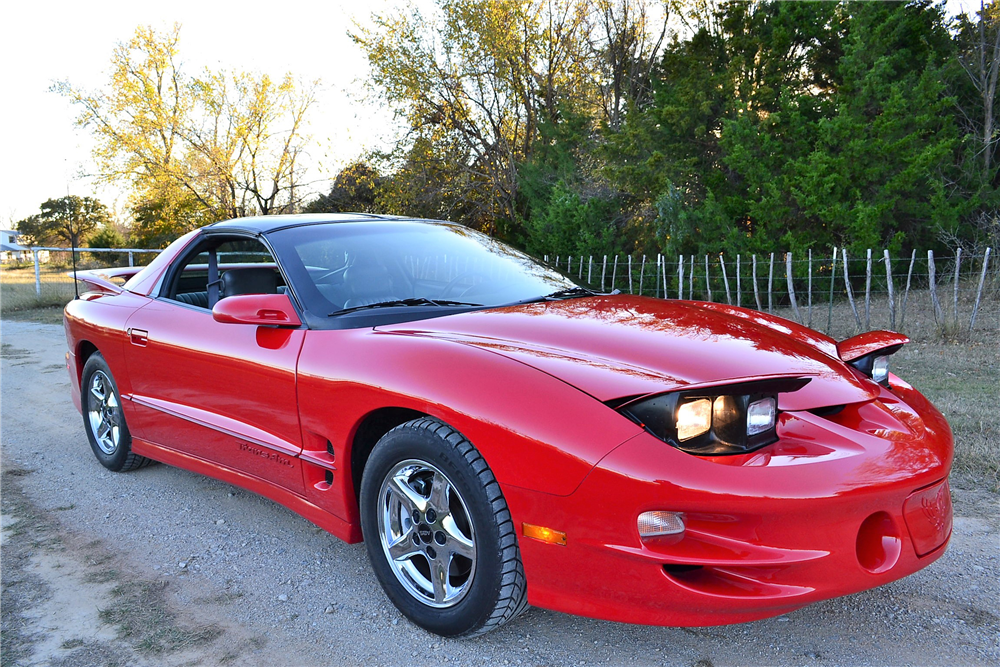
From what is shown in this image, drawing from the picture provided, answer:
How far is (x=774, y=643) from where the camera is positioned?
2201 mm

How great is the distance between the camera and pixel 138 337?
11.8 feet

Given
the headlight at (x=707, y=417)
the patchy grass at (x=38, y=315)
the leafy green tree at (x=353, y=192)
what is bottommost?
the patchy grass at (x=38, y=315)

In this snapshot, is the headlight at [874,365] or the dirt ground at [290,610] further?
the headlight at [874,365]

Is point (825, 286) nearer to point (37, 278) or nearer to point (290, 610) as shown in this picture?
point (290, 610)

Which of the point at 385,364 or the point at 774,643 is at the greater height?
the point at 385,364

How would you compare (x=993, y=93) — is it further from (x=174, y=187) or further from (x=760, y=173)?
(x=174, y=187)

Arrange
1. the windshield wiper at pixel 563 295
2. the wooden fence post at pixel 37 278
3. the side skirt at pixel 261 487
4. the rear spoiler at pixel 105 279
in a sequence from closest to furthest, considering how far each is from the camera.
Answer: the side skirt at pixel 261 487 → the windshield wiper at pixel 563 295 → the rear spoiler at pixel 105 279 → the wooden fence post at pixel 37 278

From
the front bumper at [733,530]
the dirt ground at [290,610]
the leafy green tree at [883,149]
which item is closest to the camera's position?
the front bumper at [733,530]

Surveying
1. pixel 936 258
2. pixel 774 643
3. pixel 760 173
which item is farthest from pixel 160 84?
pixel 774 643

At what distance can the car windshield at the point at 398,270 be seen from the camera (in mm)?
2889

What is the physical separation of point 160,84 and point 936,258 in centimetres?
2667

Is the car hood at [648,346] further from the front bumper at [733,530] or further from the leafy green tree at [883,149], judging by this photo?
the leafy green tree at [883,149]

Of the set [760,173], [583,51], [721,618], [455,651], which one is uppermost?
[583,51]

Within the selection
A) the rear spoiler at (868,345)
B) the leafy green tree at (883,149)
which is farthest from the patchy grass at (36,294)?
the leafy green tree at (883,149)
